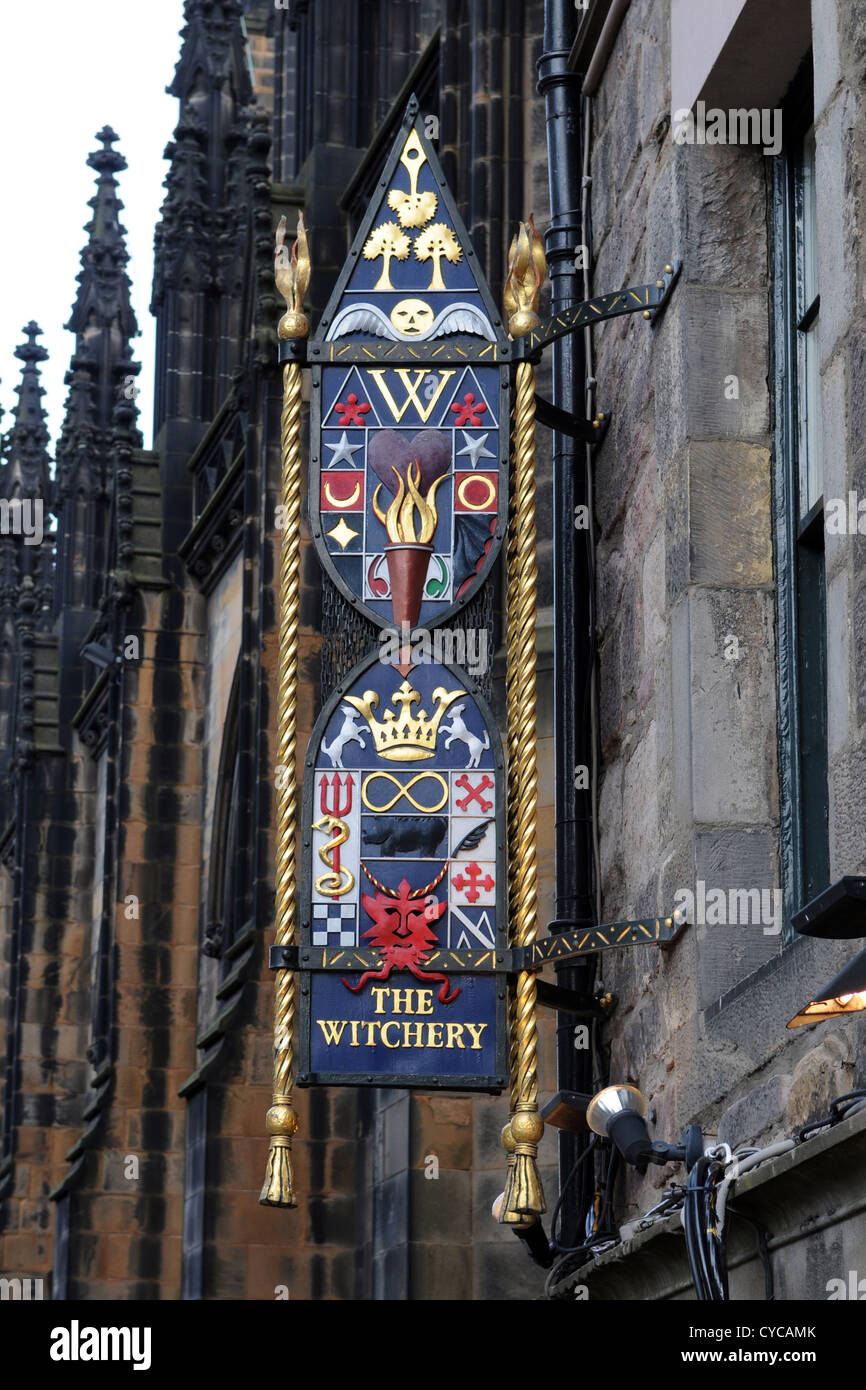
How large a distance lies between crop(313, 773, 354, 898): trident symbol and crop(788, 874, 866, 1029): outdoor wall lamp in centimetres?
294

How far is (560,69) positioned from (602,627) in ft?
7.38

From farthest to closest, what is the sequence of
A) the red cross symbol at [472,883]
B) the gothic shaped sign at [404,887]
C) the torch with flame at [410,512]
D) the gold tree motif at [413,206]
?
the gold tree motif at [413,206], the torch with flame at [410,512], the red cross symbol at [472,883], the gothic shaped sign at [404,887]

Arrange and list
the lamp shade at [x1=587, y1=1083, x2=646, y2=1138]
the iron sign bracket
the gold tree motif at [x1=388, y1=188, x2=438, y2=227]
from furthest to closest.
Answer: the gold tree motif at [x1=388, y1=188, x2=438, y2=227] → the iron sign bracket → the lamp shade at [x1=587, y1=1083, x2=646, y2=1138]

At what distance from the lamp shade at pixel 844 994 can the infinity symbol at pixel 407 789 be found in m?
2.88

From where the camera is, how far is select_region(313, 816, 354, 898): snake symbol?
26.2 ft

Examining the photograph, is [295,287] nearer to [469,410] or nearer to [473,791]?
A: [469,410]

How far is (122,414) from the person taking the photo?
27.7 m

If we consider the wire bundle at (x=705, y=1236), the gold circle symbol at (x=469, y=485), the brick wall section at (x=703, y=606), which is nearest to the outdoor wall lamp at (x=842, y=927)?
the brick wall section at (x=703, y=606)

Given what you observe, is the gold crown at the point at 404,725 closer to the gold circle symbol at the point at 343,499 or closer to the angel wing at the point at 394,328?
the gold circle symbol at the point at 343,499

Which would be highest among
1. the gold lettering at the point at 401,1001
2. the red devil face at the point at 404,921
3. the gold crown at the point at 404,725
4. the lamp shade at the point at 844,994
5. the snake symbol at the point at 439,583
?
the snake symbol at the point at 439,583

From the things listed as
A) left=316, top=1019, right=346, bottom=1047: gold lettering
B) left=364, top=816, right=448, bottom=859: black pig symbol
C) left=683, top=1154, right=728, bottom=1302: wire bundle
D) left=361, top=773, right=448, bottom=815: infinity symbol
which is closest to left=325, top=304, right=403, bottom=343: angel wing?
left=361, top=773, right=448, bottom=815: infinity symbol

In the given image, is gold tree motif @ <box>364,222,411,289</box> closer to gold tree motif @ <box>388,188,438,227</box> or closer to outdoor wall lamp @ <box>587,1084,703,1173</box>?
gold tree motif @ <box>388,188,438,227</box>

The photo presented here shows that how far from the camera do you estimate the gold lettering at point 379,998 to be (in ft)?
25.7
